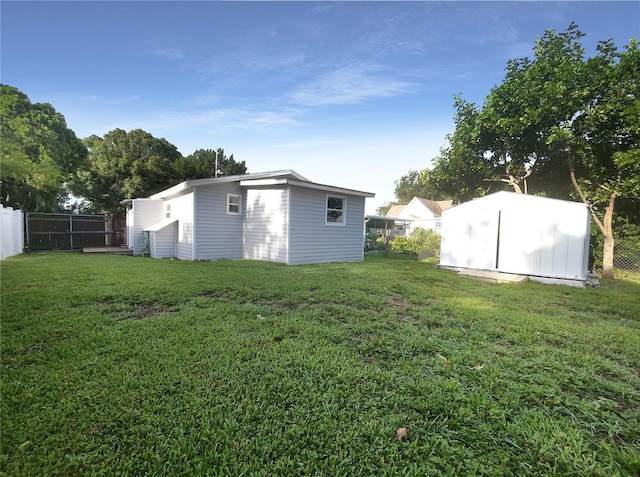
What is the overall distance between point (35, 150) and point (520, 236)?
23.2m

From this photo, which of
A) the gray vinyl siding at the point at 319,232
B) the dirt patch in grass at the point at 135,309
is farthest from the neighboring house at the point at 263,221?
the dirt patch in grass at the point at 135,309

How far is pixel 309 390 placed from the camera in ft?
7.52

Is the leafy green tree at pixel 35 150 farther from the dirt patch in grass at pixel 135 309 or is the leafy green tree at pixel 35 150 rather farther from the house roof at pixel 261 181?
the dirt patch in grass at pixel 135 309

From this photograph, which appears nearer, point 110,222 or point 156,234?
point 156,234

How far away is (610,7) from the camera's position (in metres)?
8.65

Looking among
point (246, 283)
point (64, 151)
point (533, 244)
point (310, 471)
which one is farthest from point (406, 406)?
point (64, 151)

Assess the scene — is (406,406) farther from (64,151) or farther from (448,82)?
(64,151)

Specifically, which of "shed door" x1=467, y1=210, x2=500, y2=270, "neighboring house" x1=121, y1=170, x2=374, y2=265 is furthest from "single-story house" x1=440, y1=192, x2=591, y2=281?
"neighboring house" x1=121, y1=170, x2=374, y2=265

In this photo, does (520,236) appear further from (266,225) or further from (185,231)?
(185,231)

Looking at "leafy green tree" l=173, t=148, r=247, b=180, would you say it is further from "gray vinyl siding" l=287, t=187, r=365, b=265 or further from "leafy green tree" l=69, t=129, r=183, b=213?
"gray vinyl siding" l=287, t=187, r=365, b=265

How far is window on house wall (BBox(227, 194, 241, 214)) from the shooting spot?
1127 centimetres

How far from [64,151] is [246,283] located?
69.7 feet

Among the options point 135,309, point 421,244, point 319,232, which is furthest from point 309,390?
point 421,244

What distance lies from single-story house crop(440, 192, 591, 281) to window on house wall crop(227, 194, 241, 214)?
756 cm
